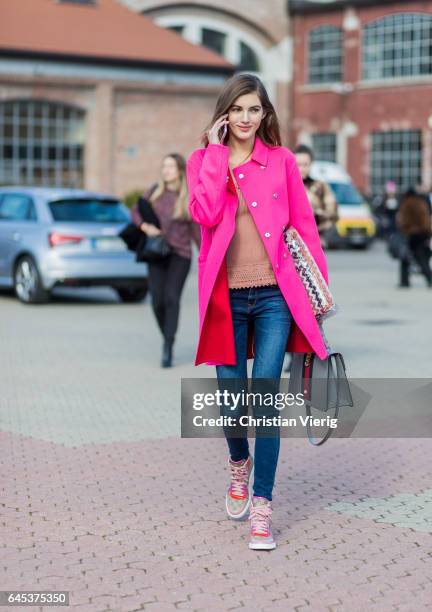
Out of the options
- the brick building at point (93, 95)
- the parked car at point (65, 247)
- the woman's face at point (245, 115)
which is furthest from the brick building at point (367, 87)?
the woman's face at point (245, 115)

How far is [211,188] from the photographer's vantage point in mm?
4914

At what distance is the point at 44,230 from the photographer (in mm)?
16047

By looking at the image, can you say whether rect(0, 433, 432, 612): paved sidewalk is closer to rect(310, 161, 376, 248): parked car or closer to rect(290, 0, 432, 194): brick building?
rect(310, 161, 376, 248): parked car

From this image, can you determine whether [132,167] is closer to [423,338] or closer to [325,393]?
[423,338]

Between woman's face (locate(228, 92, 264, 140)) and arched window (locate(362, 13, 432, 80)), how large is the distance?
38901mm

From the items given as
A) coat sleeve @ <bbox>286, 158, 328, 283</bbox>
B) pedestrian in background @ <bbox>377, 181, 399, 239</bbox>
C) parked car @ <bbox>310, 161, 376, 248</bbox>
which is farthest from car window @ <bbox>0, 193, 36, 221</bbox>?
pedestrian in background @ <bbox>377, 181, 399, 239</bbox>

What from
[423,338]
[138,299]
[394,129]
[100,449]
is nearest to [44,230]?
[138,299]

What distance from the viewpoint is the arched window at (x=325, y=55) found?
148 feet

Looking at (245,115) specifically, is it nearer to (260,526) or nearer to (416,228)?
(260,526)

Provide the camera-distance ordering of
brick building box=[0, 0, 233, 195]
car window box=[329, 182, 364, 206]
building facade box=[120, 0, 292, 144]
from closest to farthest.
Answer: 1. car window box=[329, 182, 364, 206]
2. brick building box=[0, 0, 233, 195]
3. building facade box=[120, 0, 292, 144]

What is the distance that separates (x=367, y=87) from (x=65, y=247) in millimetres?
30125

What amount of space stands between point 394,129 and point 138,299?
28.4 meters

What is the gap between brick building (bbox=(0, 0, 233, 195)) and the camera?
3444 cm

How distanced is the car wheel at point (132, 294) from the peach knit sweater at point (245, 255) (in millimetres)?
11732
